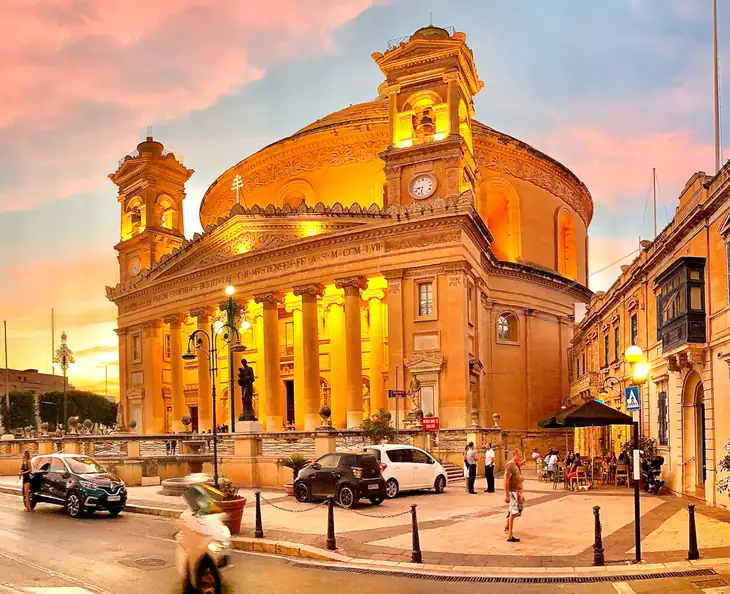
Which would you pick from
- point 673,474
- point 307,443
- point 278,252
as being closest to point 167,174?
point 278,252

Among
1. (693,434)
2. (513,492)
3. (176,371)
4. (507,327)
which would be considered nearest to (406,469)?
(693,434)

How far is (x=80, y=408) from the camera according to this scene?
107875mm

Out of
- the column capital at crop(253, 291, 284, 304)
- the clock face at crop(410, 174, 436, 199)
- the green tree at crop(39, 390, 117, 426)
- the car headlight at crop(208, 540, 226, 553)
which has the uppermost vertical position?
the clock face at crop(410, 174, 436, 199)

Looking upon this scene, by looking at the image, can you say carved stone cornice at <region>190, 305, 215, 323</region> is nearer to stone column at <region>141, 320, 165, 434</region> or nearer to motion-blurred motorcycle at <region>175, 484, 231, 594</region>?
stone column at <region>141, 320, 165, 434</region>

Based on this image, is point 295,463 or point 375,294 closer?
point 295,463

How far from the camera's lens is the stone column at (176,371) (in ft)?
172

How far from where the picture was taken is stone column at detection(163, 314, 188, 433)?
52.5m

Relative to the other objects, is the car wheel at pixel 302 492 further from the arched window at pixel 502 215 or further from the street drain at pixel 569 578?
the arched window at pixel 502 215

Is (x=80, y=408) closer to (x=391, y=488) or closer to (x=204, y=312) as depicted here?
(x=204, y=312)

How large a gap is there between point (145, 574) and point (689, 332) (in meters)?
15.1

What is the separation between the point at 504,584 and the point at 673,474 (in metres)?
14.0

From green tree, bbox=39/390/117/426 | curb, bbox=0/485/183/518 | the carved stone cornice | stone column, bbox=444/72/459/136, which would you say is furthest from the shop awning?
green tree, bbox=39/390/117/426

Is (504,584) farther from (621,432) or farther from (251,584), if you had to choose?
(621,432)

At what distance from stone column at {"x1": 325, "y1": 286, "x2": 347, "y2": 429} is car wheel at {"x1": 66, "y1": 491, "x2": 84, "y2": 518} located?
24618 mm
